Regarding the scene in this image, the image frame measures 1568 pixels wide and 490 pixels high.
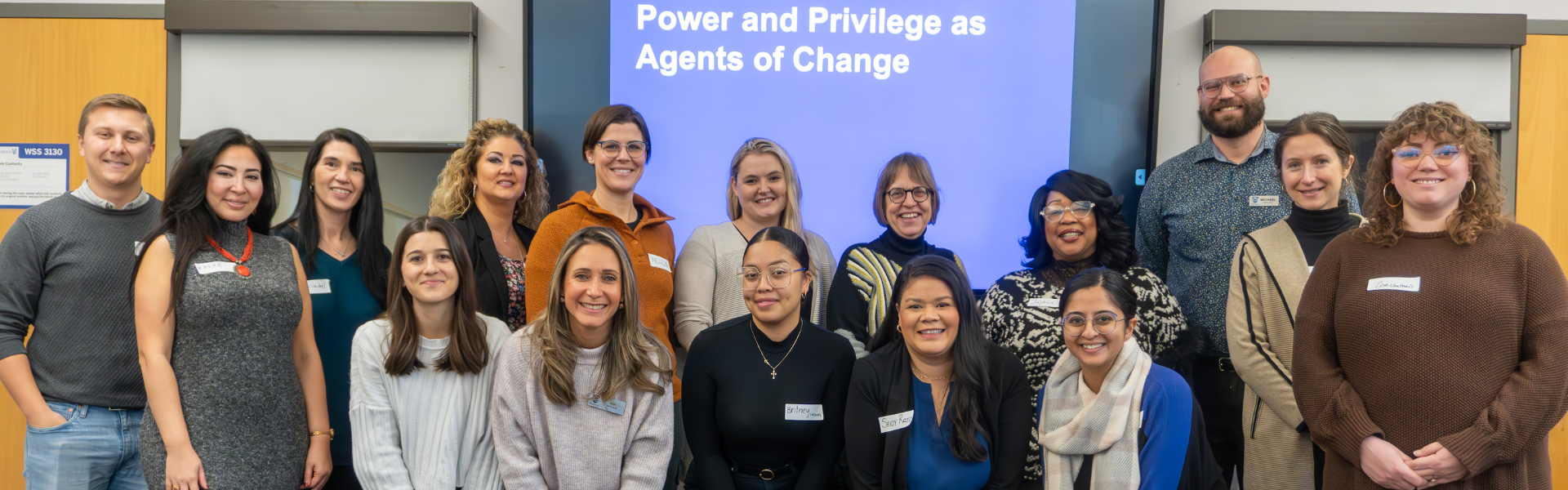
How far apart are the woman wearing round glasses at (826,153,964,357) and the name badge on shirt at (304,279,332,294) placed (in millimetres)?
1510

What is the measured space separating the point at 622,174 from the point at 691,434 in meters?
0.92

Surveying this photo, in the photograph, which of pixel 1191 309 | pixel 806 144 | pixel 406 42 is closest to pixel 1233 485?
pixel 1191 309

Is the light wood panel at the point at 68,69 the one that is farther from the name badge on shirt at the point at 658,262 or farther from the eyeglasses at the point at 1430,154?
the eyeglasses at the point at 1430,154

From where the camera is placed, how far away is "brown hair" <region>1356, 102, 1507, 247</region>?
80.4 inches

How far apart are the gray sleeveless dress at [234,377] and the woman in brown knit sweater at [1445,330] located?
267 centimetres

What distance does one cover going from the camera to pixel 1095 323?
7.59 feet

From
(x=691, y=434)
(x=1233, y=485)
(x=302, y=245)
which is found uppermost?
(x=302, y=245)

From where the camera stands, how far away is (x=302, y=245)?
259 centimetres

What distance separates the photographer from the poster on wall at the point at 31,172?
3.67m

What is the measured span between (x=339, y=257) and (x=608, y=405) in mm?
966

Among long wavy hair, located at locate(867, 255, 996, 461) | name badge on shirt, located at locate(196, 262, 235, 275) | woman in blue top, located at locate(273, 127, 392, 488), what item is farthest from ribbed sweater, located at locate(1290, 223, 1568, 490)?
name badge on shirt, located at locate(196, 262, 235, 275)

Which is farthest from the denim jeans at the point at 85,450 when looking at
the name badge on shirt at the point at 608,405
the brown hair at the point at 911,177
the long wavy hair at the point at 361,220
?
the brown hair at the point at 911,177

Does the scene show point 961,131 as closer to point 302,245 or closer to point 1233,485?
point 1233,485

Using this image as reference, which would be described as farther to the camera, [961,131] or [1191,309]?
[961,131]
